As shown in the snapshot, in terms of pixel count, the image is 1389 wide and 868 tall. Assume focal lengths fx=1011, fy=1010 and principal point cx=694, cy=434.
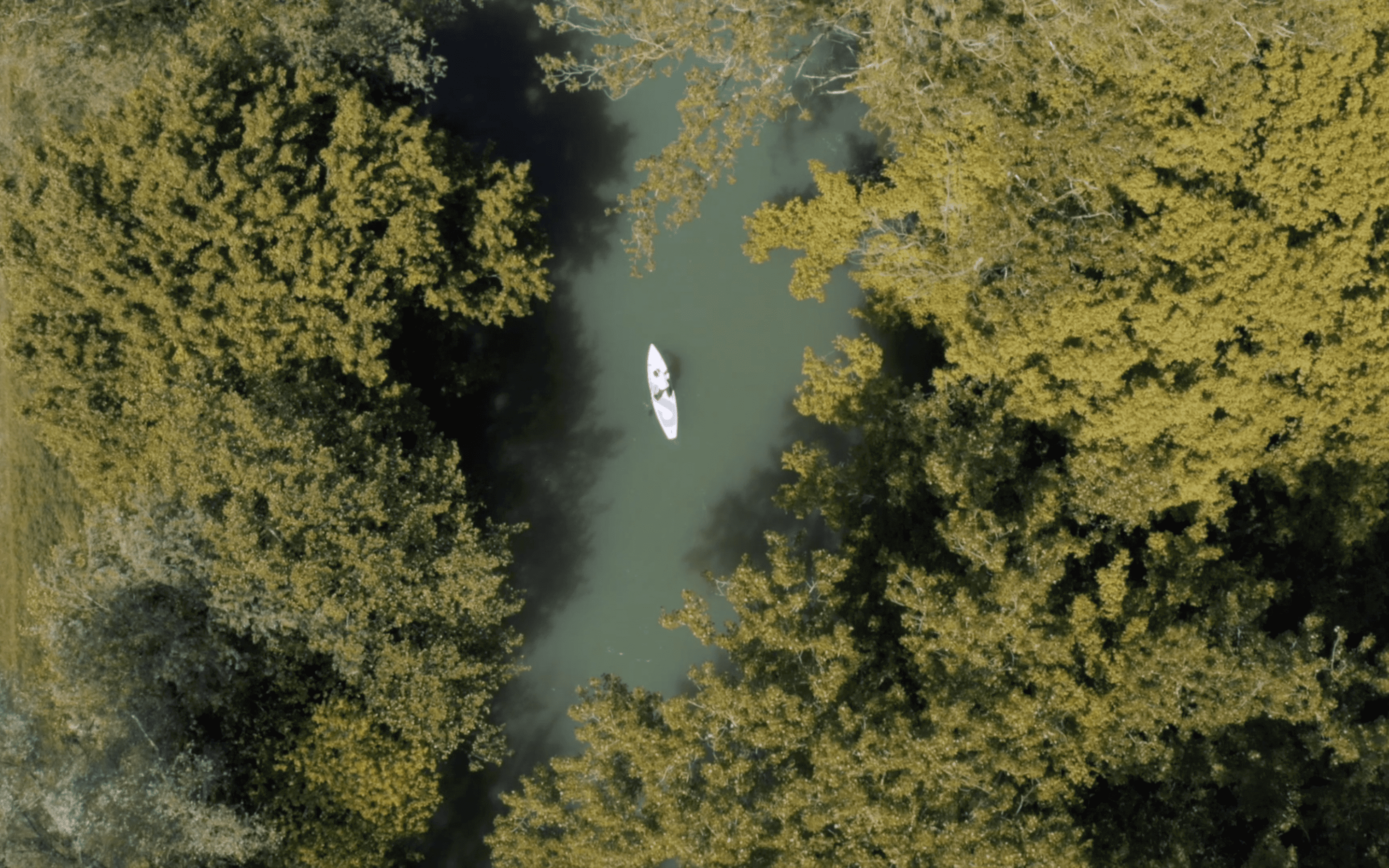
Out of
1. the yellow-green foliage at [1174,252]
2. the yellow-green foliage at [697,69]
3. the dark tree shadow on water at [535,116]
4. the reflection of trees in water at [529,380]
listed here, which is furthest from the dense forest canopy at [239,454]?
the yellow-green foliage at [1174,252]

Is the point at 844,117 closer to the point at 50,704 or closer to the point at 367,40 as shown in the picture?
the point at 367,40

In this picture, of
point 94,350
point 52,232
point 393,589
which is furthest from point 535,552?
point 52,232

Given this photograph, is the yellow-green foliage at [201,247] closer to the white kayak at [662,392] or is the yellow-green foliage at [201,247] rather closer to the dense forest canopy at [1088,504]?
the white kayak at [662,392]

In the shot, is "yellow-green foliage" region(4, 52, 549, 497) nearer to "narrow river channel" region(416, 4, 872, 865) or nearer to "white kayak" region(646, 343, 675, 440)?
"narrow river channel" region(416, 4, 872, 865)

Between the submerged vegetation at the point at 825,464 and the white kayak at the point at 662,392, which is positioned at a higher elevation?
the white kayak at the point at 662,392

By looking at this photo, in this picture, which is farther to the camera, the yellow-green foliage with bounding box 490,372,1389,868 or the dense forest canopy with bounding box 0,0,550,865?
the dense forest canopy with bounding box 0,0,550,865

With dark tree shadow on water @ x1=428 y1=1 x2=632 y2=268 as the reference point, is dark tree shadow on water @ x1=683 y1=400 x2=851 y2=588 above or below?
below

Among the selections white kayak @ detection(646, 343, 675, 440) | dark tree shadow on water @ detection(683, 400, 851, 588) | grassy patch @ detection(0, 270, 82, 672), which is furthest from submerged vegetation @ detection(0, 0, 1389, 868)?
white kayak @ detection(646, 343, 675, 440)
